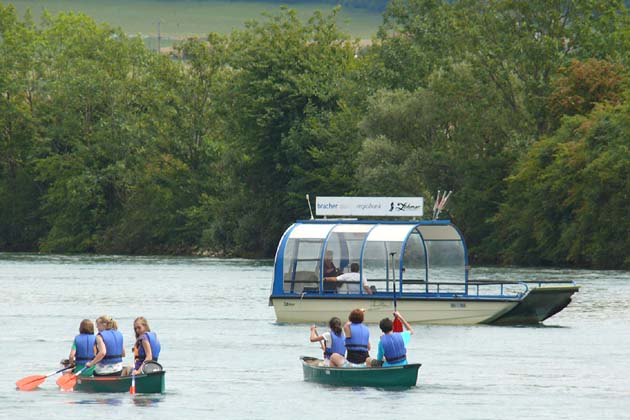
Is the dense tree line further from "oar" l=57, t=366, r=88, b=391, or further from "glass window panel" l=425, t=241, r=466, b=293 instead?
"oar" l=57, t=366, r=88, b=391

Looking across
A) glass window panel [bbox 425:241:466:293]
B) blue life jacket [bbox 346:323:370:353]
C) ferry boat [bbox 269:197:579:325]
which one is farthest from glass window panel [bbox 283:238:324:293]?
blue life jacket [bbox 346:323:370:353]

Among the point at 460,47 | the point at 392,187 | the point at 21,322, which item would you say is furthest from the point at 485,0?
the point at 21,322

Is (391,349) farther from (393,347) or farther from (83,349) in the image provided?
(83,349)

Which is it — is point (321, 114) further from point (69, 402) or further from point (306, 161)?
point (69, 402)

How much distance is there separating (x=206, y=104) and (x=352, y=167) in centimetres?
2367

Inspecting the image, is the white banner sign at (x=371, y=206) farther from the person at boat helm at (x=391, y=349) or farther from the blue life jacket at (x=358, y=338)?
the person at boat helm at (x=391, y=349)

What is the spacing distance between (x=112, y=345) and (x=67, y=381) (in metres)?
1.76

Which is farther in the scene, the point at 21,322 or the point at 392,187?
the point at 392,187

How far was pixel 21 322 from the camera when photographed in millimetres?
53625

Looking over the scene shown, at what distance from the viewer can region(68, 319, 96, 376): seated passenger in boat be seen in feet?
104

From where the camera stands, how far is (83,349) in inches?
1256

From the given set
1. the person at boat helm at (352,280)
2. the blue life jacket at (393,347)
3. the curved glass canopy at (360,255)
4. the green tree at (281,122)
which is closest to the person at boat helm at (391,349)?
the blue life jacket at (393,347)

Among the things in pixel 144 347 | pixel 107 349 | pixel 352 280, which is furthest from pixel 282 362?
pixel 107 349

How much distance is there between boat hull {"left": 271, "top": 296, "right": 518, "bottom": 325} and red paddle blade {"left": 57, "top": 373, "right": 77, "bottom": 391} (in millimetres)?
14523
